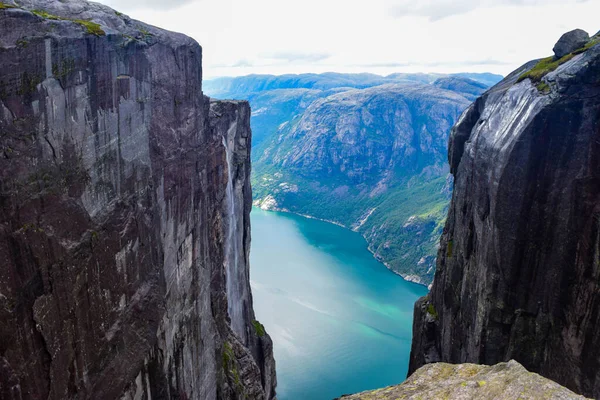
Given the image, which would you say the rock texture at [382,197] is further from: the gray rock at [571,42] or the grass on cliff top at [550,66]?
the grass on cliff top at [550,66]

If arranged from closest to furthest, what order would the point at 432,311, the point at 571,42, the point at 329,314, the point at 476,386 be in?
the point at 476,386 → the point at 571,42 → the point at 432,311 → the point at 329,314

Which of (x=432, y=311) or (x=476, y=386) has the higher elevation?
(x=476, y=386)

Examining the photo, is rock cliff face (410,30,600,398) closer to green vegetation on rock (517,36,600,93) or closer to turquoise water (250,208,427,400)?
green vegetation on rock (517,36,600,93)

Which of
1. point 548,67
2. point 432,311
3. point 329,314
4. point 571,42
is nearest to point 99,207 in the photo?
point 548,67

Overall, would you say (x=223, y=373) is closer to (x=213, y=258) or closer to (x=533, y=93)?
(x=213, y=258)

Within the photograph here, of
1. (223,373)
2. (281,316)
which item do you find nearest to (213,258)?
(223,373)

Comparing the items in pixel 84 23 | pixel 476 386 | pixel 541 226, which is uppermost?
pixel 84 23

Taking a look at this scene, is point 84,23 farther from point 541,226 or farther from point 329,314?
point 329,314
